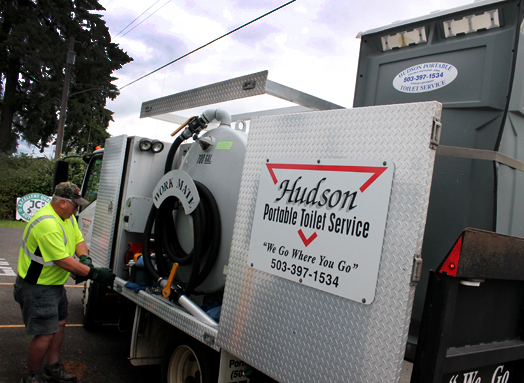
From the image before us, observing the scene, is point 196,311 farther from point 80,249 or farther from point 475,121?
point 475,121

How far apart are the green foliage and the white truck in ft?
48.8

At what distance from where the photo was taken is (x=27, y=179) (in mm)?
17391

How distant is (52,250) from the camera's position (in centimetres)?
346

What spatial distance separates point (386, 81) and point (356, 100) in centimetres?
27

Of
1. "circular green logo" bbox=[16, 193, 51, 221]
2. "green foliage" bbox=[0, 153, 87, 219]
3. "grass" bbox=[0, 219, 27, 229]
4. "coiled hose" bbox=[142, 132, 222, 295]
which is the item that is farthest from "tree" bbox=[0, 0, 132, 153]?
"coiled hose" bbox=[142, 132, 222, 295]

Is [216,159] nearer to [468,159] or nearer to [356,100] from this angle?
[356,100]

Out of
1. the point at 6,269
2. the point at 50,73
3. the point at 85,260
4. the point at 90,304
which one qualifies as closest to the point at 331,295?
the point at 85,260

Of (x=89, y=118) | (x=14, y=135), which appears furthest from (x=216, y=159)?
(x=14, y=135)

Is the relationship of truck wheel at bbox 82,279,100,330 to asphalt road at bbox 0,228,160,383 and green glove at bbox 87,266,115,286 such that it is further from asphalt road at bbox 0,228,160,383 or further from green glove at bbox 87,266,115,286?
green glove at bbox 87,266,115,286

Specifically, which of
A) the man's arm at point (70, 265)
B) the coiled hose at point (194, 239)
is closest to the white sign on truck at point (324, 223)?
the coiled hose at point (194, 239)

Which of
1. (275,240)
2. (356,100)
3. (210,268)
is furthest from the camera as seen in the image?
(356,100)

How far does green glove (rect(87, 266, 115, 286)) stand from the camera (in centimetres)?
371

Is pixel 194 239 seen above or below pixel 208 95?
below

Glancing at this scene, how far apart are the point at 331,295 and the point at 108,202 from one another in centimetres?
309
